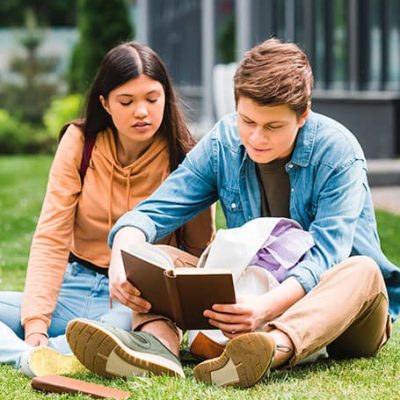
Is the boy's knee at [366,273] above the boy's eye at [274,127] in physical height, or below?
below

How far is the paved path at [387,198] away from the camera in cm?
888

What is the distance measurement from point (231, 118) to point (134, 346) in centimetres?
92

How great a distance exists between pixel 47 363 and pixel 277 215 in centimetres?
88

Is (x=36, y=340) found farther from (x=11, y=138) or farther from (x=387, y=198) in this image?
(x=11, y=138)

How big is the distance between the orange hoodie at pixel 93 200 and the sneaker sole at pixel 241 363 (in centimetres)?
95

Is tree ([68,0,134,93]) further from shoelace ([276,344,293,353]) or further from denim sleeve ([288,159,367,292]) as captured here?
shoelace ([276,344,293,353])

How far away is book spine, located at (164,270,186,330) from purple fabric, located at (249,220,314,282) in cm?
27

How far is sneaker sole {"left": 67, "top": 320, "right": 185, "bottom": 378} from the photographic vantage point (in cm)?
315

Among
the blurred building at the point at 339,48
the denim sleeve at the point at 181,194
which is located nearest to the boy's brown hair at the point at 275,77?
the denim sleeve at the point at 181,194

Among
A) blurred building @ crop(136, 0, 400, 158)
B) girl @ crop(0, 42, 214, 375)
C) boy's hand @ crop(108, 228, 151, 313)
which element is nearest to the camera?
boy's hand @ crop(108, 228, 151, 313)

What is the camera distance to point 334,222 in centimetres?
341

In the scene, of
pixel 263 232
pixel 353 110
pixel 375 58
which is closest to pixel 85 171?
pixel 263 232

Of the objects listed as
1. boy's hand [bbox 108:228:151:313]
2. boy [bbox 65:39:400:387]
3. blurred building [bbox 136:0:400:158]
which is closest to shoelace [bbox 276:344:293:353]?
boy [bbox 65:39:400:387]

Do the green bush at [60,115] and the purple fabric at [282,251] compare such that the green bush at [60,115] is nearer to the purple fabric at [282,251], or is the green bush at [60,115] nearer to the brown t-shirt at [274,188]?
the brown t-shirt at [274,188]
